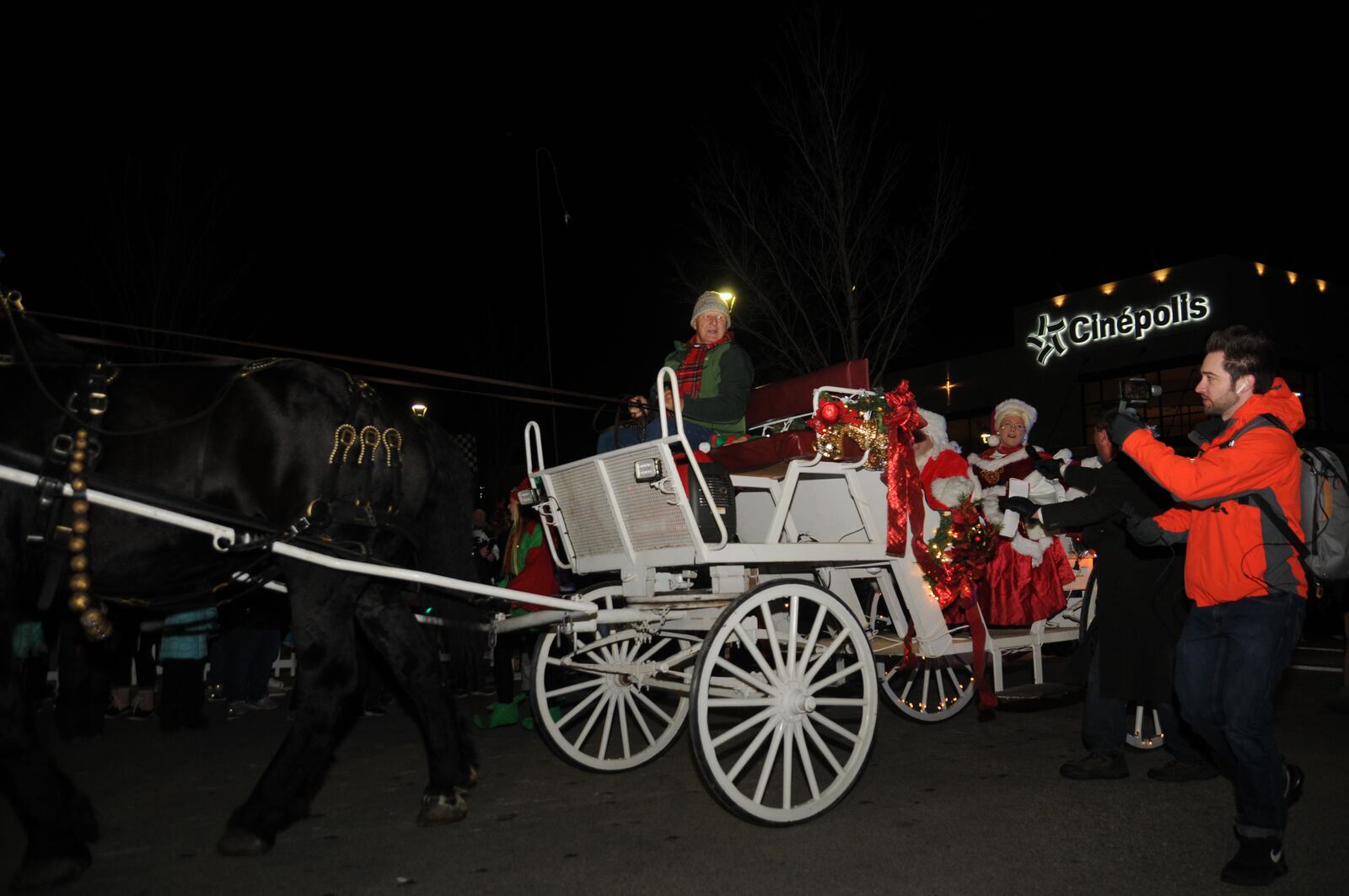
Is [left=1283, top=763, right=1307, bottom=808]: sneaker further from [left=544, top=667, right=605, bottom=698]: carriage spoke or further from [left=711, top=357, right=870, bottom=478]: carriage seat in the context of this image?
[left=544, top=667, right=605, bottom=698]: carriage spoke

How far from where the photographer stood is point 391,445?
4527mm

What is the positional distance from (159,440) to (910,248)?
11.0m

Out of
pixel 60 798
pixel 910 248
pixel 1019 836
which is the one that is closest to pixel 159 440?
pixel 60 798

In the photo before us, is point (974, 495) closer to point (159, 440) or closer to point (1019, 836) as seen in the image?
point (1019, 836)

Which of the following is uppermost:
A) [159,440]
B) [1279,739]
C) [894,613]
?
[159,440]

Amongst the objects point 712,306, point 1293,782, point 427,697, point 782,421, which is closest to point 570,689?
point 427,697

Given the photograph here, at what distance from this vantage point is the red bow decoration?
17.6 feet

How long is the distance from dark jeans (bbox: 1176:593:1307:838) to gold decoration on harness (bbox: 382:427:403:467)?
347 centimetres

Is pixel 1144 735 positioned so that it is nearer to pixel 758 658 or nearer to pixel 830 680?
pixel 830 680

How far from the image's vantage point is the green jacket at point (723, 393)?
539 centimetres

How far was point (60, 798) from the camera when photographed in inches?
149

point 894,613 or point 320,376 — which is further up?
point 320,376

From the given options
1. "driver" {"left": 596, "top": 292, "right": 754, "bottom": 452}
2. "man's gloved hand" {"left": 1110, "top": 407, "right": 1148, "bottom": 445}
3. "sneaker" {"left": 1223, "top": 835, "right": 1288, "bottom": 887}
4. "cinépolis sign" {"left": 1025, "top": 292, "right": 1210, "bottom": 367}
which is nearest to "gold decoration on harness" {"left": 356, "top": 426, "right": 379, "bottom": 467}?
"driver" {"left": 596, "top": 292, "right": 754, "bottom": 452}

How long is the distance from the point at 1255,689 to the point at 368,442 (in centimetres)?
369
